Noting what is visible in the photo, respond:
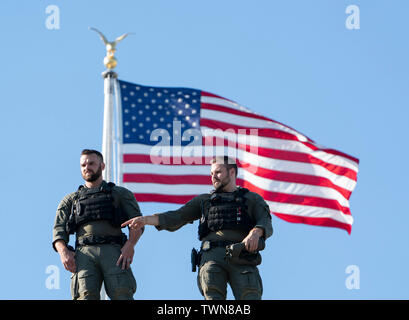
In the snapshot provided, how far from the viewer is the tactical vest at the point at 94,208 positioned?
46.2 ft

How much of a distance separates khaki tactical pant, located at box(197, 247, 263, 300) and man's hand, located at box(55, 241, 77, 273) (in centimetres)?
163

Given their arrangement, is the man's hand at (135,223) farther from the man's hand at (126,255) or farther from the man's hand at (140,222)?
the man's hand at (126,255)

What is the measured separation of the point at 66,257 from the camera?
45.8 feet

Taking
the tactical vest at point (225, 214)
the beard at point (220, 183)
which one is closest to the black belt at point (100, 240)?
the tactical vest at point (225, 214)

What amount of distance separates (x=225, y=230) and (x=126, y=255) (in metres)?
1.31

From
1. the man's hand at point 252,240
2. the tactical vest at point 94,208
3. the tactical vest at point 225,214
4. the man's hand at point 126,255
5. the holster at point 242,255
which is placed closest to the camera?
the man's hand at point 252,240

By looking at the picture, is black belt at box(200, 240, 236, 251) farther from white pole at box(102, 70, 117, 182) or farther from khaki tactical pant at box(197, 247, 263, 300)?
white pole at box(102, 70, 117, 182)

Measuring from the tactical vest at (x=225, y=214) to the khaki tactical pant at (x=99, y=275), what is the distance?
1.16 metres

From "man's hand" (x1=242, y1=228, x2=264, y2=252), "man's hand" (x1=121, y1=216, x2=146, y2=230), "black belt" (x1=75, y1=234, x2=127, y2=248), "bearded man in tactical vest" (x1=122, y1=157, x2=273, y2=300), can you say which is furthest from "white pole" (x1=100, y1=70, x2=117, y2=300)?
"man's hand" (x1=242, y1=228, x2=264, y2=252)

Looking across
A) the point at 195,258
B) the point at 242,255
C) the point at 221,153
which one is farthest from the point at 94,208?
the point at 221,153

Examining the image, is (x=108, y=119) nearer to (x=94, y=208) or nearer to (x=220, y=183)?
(x=94, y=208)
